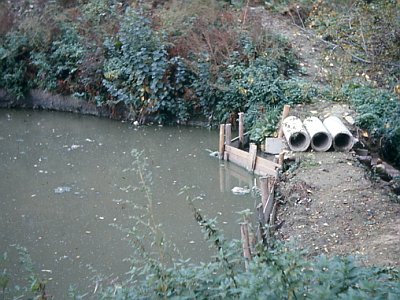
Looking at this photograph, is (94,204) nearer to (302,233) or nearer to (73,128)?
(302,233)

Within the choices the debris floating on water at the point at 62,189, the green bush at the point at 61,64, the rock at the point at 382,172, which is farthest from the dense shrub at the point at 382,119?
the green bush at the point at 61,64


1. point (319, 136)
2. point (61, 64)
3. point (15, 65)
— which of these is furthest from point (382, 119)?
point (15, 65)

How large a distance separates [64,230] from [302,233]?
3850 mm

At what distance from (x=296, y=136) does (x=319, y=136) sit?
434mm

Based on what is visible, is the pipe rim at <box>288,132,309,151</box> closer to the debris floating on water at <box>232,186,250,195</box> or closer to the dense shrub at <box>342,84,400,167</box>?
the debris floating on water at <box>232,186,250,195</box>

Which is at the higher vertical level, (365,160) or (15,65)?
(15,65)

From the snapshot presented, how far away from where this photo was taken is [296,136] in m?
13.3

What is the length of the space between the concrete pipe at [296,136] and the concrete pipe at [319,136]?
11cm

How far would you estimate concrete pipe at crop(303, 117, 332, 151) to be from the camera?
43.0 ft

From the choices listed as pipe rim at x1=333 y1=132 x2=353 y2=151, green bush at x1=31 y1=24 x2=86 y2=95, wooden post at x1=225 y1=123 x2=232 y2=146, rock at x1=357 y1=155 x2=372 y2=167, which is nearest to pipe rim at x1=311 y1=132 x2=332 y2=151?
pipe rim at x1=333 y1=132 x2=353 y2=151

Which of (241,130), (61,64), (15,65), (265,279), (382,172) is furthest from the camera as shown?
(15,65)

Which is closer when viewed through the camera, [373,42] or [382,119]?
[373,42]

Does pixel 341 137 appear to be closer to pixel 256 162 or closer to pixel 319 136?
pixel 319 136

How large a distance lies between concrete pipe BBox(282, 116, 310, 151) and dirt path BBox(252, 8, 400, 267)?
281 millimetres
